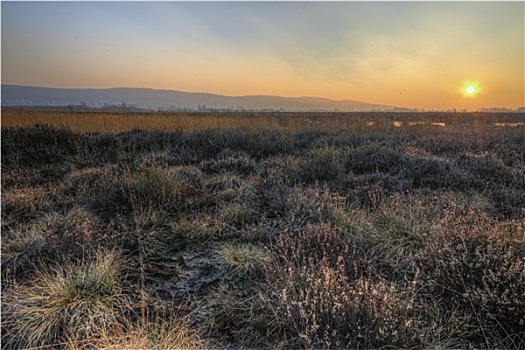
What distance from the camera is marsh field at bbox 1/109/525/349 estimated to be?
1.98m

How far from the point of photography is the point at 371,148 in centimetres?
753

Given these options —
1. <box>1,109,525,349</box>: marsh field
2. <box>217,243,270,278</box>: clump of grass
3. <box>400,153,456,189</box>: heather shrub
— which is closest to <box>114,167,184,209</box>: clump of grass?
<box>1,109,525,349</box>: marsh field

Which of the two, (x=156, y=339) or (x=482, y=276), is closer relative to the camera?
(x=156, y=339)

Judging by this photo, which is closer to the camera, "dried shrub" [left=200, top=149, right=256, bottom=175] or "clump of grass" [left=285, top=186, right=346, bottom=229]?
"clump of grass" [left=285, top=186, right=346, bottom=229]

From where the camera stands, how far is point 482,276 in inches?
81.7

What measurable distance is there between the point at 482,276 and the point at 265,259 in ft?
5.97

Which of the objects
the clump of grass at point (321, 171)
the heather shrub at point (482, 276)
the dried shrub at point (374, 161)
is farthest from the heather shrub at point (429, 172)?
the heather shrub at point (482, 276)

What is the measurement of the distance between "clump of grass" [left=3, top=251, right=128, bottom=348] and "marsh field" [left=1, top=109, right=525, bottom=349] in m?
0.01

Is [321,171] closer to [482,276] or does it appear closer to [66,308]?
[482,276]

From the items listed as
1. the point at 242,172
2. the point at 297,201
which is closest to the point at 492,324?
the point at 297,201

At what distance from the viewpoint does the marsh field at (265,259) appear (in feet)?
6.49

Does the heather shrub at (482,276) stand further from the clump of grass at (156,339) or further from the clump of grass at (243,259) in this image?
the clump of grass at (156,339)

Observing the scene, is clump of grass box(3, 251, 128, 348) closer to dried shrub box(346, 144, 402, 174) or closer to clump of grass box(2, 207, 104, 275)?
clump of grass box(2, 207, 104, 275)

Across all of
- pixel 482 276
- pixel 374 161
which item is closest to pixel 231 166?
pixel 374 161
